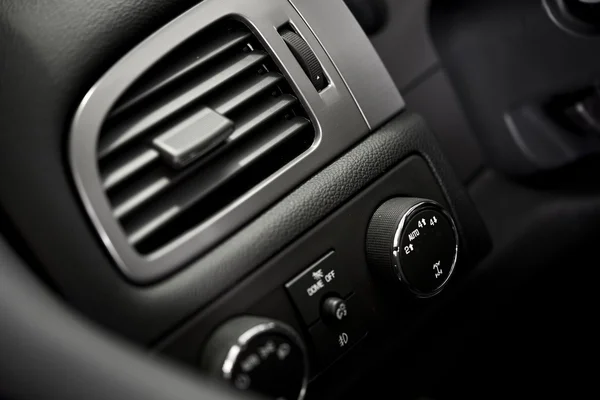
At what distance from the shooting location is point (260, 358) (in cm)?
72

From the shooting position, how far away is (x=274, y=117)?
848 mm

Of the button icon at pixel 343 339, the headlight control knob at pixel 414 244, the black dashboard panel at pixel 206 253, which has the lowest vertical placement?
the button icon at pixel 343 339

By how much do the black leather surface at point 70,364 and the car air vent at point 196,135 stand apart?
13cm

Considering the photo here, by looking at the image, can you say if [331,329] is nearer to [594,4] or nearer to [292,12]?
[292,12]

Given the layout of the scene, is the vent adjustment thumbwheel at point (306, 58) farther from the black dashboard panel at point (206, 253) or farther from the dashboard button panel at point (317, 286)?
the dashboard button panel at point (317, 286)

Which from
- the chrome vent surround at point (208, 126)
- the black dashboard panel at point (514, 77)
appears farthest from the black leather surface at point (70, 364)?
the black dashboard panel at point (514, 77)

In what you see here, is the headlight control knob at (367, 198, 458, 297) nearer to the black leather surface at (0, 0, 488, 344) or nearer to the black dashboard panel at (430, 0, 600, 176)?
the black leather surface at (0, 0, 488, 344)

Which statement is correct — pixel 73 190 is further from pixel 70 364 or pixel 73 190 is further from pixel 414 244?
pixel 414 244

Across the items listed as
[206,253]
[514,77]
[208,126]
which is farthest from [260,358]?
[514,77]

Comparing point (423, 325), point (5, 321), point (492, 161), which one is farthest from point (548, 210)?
point (5, 321)

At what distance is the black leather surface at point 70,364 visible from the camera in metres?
0.55

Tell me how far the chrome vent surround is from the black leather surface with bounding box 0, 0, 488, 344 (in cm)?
1

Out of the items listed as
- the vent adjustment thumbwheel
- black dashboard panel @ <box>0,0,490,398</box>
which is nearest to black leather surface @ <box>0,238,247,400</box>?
black dashboard panel @ <box>0,0,490,398</box>

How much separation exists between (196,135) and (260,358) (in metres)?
0.21
